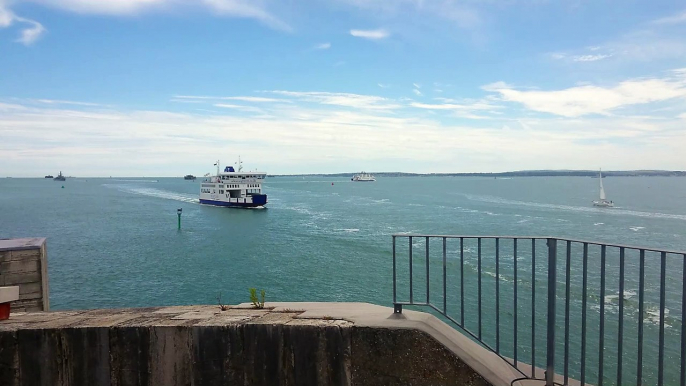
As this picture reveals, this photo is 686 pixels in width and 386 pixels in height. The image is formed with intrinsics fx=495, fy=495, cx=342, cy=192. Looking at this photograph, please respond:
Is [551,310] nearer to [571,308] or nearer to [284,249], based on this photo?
[571,308]

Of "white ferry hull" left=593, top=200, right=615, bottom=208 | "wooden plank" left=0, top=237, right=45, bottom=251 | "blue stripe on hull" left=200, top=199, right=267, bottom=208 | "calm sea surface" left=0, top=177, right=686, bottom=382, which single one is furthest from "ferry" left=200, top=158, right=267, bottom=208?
"wooden plank" left=0, top=237, right=45, bottom=251

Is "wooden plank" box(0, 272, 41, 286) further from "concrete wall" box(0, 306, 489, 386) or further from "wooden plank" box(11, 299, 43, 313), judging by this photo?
"concrete wall" box(0, 306, 489, 386)

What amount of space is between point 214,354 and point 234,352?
17 cm

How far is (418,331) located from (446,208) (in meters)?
59.5

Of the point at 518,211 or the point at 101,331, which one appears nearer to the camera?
the point at 101,331

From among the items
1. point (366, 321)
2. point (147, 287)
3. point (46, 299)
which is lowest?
point (147, 287)

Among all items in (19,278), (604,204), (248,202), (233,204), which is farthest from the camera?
(233,204)

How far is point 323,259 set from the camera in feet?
Result: 101

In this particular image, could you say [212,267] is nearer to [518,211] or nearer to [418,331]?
[418,331]

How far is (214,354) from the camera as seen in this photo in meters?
4.15

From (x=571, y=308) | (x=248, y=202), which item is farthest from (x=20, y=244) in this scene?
(x=248, y=202)

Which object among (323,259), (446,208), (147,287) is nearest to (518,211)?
(446,208)

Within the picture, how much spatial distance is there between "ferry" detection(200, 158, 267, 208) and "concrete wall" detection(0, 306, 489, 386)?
6506cm

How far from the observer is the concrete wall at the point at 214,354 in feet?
13.3
